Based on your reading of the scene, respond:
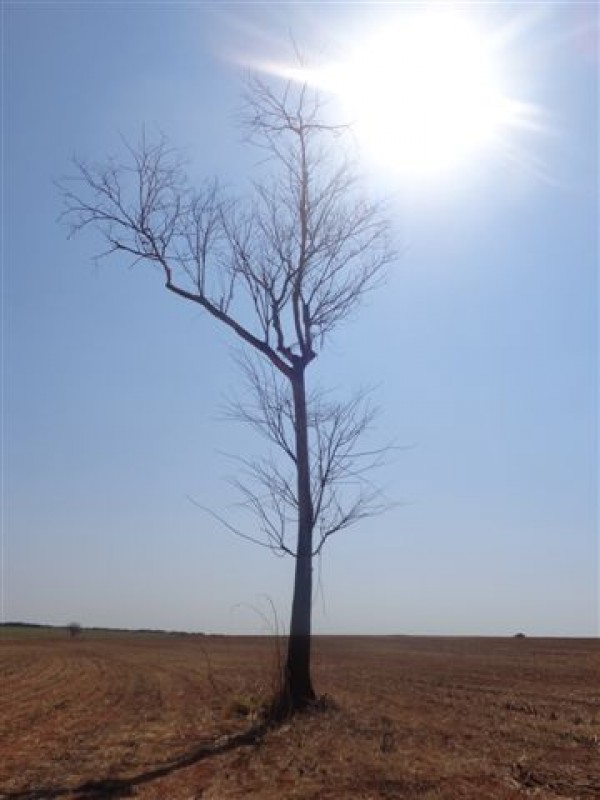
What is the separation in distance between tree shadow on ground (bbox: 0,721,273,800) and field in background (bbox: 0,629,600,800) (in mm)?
21

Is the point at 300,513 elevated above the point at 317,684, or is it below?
above

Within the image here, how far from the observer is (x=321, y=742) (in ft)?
38.1

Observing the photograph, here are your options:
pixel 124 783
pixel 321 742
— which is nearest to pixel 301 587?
pixel 321 742

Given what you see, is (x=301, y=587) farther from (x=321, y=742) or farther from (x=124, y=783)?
(x=124, y=783)

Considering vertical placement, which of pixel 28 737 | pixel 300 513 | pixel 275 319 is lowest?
pixel 28 737

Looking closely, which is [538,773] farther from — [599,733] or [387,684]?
[387,684]

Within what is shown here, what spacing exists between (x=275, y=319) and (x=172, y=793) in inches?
386

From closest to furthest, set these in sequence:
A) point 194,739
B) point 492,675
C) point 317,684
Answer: point 194,739
point 317,684
point 492,675

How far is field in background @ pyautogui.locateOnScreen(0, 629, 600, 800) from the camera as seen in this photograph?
905cm

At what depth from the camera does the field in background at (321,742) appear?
29.7 feet

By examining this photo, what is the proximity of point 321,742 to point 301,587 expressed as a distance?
4.55m

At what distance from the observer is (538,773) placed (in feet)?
30.0

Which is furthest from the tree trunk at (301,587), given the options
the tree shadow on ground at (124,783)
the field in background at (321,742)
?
the tree shadow on ground at (124,783)

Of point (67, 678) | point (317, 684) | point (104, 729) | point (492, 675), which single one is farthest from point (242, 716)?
point (67, 678)
